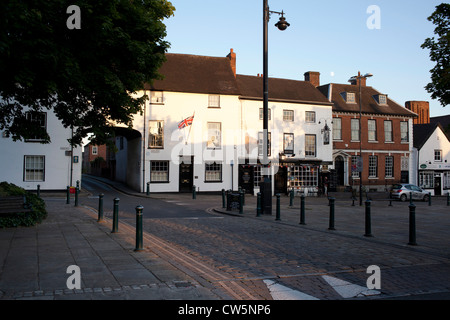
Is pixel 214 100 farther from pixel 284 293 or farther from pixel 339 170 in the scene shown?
pixel 284 293

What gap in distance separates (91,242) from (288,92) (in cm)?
2993

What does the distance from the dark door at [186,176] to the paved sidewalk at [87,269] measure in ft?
70.7

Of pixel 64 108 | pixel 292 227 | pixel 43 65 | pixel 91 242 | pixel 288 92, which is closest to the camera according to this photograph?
pixel 43 65

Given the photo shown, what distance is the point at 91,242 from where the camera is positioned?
8828 millimetres

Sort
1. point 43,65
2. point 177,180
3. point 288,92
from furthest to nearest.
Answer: point 288,92
point 177,180
point 43,65

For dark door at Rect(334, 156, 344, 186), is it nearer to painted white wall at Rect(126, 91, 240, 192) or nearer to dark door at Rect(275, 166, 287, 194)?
dark door at Rect(275, 166, 287, 194)

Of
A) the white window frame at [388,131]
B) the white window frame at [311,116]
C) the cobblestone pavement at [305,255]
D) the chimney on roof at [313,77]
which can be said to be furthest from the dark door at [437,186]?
the cobblestone pavement at [305,255]

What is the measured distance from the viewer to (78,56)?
9.30 metres

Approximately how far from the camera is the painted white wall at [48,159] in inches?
1069

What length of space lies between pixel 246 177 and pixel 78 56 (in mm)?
25019

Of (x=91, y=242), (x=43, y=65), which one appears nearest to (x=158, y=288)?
(x=91, y=242)

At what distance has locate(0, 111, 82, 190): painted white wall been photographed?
27141mm

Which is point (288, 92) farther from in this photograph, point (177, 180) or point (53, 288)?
point (53, 288)

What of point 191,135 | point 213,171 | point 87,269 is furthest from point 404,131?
point 87,269
